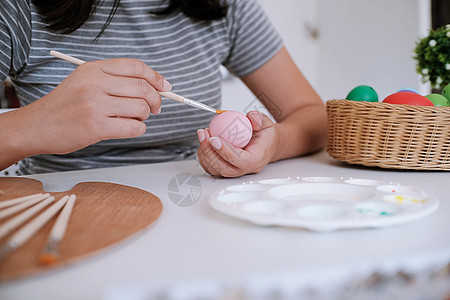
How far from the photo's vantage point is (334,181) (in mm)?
539

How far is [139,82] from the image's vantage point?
0.56 metres

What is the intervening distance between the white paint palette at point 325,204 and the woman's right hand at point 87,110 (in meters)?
0.19

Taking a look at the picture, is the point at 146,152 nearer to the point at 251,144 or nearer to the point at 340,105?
the point at 251,144

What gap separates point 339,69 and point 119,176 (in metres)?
2.58

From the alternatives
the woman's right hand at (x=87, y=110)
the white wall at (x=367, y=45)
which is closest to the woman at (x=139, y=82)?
the woman's right hand at (x=87, y=110)

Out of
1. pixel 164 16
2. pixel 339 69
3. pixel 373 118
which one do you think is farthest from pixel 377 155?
pixel 339 69

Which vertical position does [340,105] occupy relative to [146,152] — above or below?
above

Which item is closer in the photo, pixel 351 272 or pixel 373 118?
pixel 351 272

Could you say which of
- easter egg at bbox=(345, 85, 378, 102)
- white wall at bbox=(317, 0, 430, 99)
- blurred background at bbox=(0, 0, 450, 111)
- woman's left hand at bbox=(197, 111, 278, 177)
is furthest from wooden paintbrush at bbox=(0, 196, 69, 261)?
white wall at bbox=(317, 0, 430, 99)

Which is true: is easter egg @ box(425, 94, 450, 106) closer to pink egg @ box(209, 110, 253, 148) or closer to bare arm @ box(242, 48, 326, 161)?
bare arm @ box(242, 48, 326, 161)

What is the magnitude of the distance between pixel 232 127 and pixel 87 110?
227 mm

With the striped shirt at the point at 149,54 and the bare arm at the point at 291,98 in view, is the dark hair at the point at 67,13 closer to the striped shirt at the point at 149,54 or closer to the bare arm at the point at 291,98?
the striped shirt at the point at 149,54

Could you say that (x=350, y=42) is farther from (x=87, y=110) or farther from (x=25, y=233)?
(x=25, y=233)

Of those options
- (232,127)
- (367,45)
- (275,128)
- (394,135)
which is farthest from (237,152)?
(367,45)
